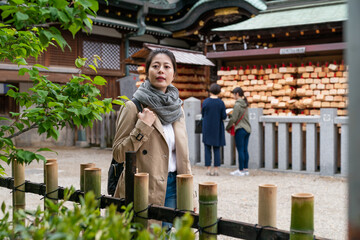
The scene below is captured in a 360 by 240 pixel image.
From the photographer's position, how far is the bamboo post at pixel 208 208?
193 centimetres

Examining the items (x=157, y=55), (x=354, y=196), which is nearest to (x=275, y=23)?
(x=157, y=55)

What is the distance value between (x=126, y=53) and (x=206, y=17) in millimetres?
3190

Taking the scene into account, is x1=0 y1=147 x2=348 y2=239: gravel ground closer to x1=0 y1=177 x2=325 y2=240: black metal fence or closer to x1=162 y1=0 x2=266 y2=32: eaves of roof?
x1=0 y1=177 x2=325 y2=240: black metal fence

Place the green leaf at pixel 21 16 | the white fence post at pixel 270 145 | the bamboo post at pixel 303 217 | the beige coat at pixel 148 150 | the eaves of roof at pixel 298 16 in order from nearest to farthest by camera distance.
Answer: the green leaf at pixel 21 16, the bamboo post at pixel 303 217, the beige coat at pixel 148 150, the white fence post at pixel 270 145, the eaves of roof at pixel 298 16

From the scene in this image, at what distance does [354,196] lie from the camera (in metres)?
0.73

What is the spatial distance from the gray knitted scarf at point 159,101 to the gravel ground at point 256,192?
189cm

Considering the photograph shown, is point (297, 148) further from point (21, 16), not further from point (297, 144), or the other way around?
point (21, 16)

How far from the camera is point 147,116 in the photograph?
2574 millimetres

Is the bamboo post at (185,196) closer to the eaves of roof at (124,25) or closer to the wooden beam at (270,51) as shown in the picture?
the wooden beam at (270,51)

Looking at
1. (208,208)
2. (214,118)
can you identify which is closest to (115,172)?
(208,208)

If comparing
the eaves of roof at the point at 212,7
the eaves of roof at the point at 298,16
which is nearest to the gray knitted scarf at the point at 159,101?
the eaves of roof at the point at 298,16

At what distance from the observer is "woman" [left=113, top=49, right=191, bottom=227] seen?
255 cm

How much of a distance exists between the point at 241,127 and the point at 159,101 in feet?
16.8

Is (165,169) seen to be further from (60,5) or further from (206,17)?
(206,17)
